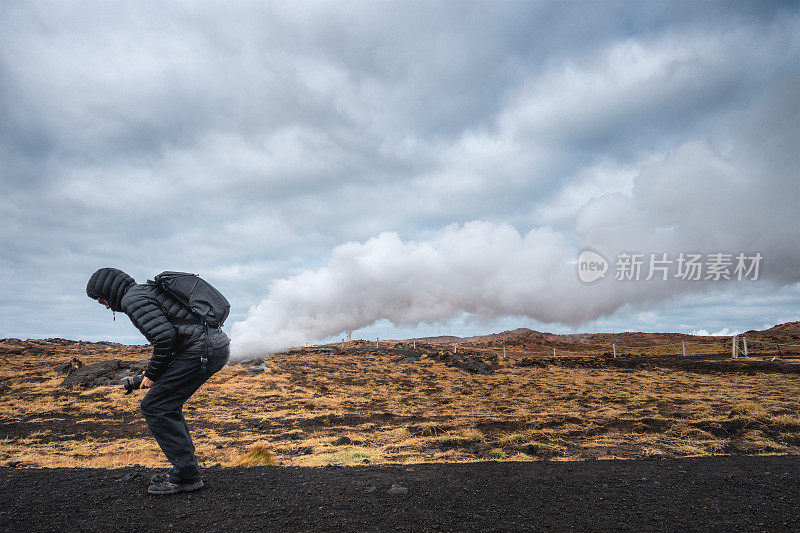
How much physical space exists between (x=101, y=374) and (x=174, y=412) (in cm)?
2436

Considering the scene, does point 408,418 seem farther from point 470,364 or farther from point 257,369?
point 470,364

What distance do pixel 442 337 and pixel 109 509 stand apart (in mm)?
78315

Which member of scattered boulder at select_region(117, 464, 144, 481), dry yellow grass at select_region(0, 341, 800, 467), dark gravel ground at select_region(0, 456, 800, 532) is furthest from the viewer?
dry yellow grass at select_region(0, 341, 800, 467)

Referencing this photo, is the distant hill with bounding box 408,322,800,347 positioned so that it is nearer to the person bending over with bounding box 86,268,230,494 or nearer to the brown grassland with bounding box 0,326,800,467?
the brown grassland with bounding box 0,326,800,467

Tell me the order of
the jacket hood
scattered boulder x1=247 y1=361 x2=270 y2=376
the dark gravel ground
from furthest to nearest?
1. scattered boulder x1=247 y1=361 x2=270 y2=376
2. the jacket hood
3. the dark gravel ground

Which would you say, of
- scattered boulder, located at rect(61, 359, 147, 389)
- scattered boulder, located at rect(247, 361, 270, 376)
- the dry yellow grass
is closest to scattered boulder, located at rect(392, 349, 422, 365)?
the dry yellow grass

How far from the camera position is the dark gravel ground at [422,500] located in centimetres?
423

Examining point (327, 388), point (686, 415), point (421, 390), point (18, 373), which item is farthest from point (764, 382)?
point (18, 373)

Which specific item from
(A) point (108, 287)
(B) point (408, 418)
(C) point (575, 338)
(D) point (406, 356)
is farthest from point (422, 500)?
Result: (C) point (575, 338)

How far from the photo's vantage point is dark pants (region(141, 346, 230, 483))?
5223mm

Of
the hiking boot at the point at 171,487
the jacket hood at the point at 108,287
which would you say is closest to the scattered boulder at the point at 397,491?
the hiking boot at the point at 171,487

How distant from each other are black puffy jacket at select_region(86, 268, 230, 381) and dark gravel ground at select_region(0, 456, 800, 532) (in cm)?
151

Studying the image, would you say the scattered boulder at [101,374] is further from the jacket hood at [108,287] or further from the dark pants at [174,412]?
the dark pants at [174,412]

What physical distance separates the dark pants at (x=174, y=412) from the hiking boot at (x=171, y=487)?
0.14 ft
